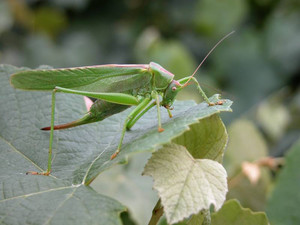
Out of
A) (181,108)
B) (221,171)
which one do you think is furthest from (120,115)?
(221,171)

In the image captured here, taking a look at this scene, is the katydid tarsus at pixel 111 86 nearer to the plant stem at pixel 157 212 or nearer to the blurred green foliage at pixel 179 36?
the plant stem at pixel 157 212

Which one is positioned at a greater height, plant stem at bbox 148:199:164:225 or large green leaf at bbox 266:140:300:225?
plant stem at bbox 148:199:164:225

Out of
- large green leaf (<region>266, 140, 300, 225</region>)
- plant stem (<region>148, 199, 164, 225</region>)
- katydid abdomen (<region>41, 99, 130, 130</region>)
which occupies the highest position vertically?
katydid abdomen (<region>41, 99, 130, 130</region>)

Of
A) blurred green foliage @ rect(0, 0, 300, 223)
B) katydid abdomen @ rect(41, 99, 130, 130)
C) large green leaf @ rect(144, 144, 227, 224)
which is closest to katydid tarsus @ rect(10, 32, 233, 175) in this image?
katydid abdomen @ rect(41, 99, 130, 130)

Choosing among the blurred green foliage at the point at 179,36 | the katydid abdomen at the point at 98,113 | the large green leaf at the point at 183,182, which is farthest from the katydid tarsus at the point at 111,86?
the blurred green foliage at the point at 179,36

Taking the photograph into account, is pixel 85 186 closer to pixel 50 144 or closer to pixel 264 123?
pixel 50 144

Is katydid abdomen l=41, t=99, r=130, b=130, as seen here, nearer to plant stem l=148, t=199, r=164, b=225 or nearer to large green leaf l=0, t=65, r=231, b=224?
large green leaf l=0, t=65, r=231, b=224

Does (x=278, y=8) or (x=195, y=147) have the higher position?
(x=195, y=147)
